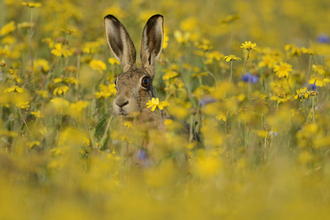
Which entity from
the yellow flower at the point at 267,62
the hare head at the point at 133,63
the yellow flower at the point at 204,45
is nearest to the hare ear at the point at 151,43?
the hare head at the point at 133,63

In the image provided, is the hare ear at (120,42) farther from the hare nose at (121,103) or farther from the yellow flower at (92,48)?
the hare nose at (121,103)

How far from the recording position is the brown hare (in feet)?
14.5

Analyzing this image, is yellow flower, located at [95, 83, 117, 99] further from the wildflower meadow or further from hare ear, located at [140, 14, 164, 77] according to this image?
hare ear, located at [140, 14, 164, 77]

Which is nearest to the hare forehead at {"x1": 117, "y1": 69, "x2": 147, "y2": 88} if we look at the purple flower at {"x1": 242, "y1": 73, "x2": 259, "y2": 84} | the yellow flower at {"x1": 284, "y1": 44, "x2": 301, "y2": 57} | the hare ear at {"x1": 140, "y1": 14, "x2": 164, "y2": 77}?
the hare ear at {"x1": 140, "y1": 14, "x2": 164, "y2": 77}

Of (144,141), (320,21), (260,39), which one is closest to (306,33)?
(320,21)

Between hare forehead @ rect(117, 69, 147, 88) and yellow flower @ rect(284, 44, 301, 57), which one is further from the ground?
yellow flower @ rect(284, 44, 301, 57)

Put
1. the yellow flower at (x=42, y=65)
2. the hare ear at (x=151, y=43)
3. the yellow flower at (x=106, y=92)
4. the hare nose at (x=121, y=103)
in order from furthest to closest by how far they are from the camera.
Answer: the yellow flower at (x=42, y=65), the hare ear at (x=151, y=43), the yellow flower at (x=106, y=92), the hare nose at (x=121, y=103)

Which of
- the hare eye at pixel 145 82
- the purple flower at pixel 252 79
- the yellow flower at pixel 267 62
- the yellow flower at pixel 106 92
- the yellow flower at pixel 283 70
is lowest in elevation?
the yellow flower at pixel 106 92

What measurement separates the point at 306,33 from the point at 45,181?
10.1 m

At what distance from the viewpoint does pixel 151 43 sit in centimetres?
520

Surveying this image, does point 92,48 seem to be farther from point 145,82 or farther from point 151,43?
point 145,82

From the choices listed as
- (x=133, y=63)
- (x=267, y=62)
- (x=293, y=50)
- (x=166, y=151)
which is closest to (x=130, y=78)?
Answer: (x=133, y=63)

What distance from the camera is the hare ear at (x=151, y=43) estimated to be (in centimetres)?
509

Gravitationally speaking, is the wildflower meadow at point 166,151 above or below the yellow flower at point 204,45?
below
